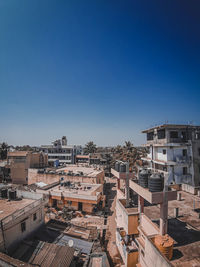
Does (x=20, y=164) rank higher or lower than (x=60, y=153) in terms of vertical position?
lower

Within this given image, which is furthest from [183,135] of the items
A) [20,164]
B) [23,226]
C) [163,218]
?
[20,164]

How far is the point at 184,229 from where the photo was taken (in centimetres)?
962

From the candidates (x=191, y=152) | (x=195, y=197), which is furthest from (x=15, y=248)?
(x=191, y=152)

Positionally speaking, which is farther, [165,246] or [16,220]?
[16,220]

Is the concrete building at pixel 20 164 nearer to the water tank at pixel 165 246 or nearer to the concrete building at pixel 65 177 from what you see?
the concrete building at pixel 65 177

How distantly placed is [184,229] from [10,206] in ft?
56.0

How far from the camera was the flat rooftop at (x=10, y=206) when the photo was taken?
48.5 ft

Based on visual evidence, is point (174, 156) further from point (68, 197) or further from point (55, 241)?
point (55, 241)

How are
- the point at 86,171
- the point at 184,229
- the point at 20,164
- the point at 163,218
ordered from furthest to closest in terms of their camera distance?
the point at 20,164, the point at 86,171, the point at 184,229, the point at 163,218

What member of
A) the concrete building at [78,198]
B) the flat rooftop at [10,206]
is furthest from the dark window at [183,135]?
the flat rooftop at [10,206]

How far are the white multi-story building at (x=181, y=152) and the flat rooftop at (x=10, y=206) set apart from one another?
2089cm

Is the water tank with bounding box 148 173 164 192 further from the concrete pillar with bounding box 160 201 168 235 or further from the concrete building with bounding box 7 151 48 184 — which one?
the concrete building with bounding box 7 151 48 184

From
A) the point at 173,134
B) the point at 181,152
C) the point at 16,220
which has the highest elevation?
the point at 173,134

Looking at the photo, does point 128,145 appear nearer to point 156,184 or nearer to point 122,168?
point 122,168
